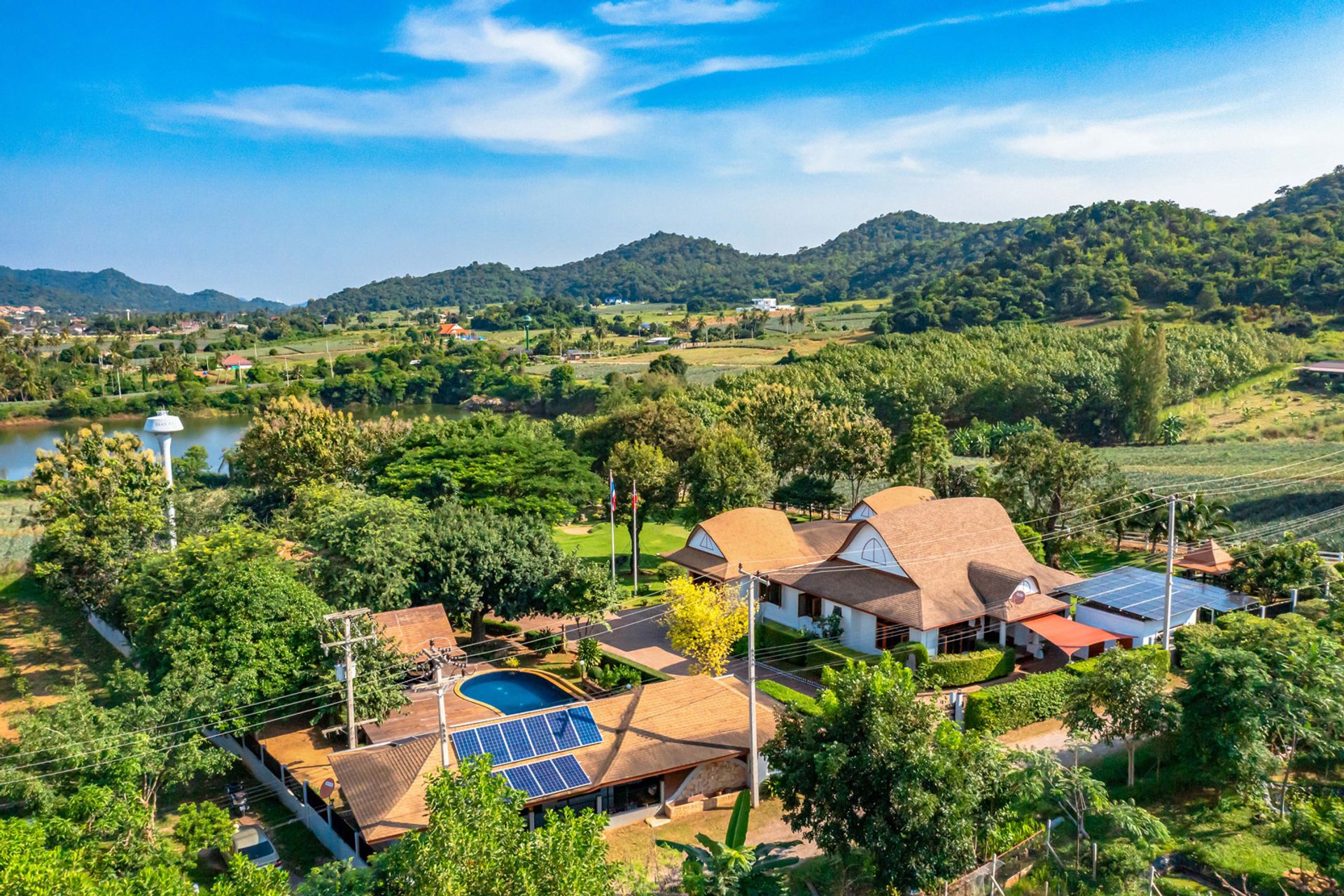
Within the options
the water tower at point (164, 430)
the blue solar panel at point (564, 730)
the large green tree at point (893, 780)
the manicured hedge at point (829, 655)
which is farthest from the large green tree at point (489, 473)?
the large green tree at point (893, 780)

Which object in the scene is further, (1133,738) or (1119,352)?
(1119,352)

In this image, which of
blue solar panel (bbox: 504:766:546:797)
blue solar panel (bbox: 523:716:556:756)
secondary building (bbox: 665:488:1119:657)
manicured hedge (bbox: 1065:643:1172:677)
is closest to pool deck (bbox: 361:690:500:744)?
blue solar panel (bbox: 523:716:556:756)

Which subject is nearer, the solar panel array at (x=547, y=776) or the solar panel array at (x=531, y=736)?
the solar panel array at (x=547, y=776)

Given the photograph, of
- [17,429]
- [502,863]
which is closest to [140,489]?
[502,863]

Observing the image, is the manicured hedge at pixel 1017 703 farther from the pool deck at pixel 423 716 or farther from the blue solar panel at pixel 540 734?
the pool deck at pixel 423 716

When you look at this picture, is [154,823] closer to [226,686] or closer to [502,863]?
[226,686]

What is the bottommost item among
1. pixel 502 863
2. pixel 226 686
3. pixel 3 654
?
pixel 3 654

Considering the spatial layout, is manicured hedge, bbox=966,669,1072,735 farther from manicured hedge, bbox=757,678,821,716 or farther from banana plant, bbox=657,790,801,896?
banana plant, bbox=657,790,801,896
